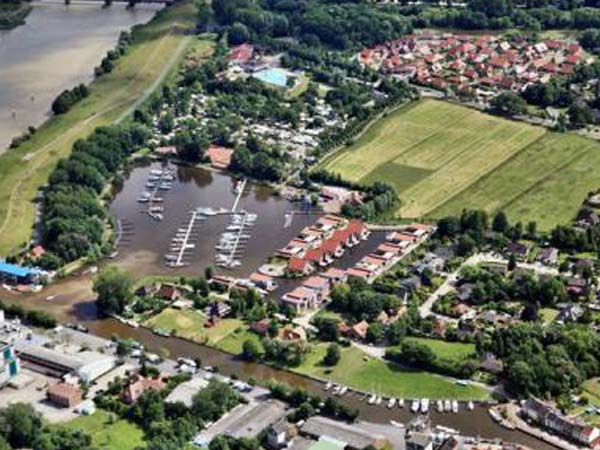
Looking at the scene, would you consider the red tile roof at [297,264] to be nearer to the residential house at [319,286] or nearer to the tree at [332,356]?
the residential house at [319,286]

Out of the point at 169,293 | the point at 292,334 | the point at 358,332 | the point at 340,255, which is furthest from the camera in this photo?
the point at 340,255

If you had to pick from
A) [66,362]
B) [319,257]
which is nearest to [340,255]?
[319,257]

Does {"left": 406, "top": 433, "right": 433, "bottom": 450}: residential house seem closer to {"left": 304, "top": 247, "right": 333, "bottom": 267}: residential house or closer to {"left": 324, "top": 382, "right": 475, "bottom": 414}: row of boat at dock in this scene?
{"left": 324, "top": 382, "right": 475, "bottom": 414}: row of boat at dock

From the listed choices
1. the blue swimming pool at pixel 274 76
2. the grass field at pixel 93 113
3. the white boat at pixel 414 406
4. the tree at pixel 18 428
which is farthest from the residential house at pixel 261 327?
the blue swimming pool at pixel 274 76

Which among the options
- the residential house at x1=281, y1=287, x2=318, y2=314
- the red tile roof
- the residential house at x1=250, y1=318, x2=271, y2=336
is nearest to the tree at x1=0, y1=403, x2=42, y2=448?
the residential house at x1=250, y1=318, x2=271, y2=336

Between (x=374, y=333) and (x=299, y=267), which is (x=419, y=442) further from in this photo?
(x=299, y=267)

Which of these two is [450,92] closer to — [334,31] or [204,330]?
[334,31]
